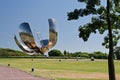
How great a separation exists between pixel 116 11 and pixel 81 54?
323 feet

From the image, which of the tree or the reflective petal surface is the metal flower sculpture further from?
the tree

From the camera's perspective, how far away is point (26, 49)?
297ft

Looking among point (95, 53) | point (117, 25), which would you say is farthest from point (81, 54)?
point (117, 25)

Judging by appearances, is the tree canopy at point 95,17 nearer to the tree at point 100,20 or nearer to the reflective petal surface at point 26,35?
the tree at point 100,20

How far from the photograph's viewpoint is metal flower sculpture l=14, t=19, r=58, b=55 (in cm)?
8456

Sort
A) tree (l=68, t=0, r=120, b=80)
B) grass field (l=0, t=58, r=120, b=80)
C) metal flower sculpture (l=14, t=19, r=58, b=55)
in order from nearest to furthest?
1. tree (l=68, t=0, r=120, b=80)
2. grass field (l=0, t=58, r=120, b=80)
3. metal flower sculpture (l=14, t=19, r=58, b=55)

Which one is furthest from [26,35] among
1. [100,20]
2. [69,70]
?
[100,20]

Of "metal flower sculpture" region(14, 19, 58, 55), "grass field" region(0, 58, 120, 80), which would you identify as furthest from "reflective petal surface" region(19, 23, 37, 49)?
"grass field" region(0, 58, 120, 80)

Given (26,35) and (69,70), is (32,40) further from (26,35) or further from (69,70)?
(69,70)

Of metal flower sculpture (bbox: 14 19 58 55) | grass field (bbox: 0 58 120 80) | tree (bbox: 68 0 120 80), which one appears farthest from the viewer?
metal flower sculpture (bbox: 14 19 58 55)

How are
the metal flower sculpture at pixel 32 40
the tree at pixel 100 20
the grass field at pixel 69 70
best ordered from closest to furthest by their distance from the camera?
the tree at pixel 100 20, the grass field at pixel 69 70, the metal flower sculpture at pixel 32 40

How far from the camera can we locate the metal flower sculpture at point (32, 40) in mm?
84562

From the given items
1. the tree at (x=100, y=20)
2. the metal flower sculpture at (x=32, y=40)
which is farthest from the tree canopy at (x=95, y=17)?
the metal flower sculpture at (x=32, y=40)

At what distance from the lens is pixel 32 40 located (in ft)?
287
